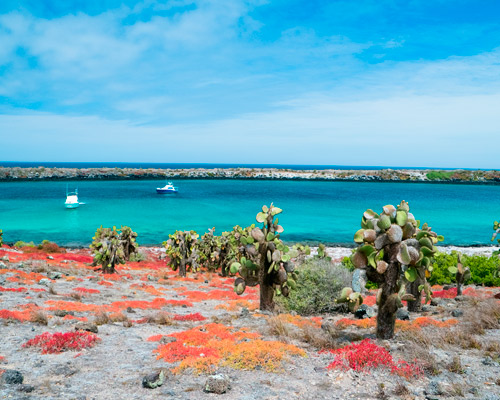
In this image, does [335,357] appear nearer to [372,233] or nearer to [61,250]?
[372,233]

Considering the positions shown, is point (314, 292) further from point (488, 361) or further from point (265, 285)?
point (488, 361)

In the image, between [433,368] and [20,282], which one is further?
[20,282]

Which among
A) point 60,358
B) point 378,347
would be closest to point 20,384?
point 60,358

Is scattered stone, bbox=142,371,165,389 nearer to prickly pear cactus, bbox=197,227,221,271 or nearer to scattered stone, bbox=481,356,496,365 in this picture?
scattered stone, bbox=481,356,496,365

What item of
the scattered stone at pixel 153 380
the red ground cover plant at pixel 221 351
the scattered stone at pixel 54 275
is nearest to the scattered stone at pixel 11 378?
the scattered stone at pixel 153 380

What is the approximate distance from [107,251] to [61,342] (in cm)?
1434

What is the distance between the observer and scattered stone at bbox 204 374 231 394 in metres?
6.07

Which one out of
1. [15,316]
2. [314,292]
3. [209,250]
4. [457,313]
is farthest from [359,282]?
[209,250]

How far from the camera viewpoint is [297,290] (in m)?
13.4

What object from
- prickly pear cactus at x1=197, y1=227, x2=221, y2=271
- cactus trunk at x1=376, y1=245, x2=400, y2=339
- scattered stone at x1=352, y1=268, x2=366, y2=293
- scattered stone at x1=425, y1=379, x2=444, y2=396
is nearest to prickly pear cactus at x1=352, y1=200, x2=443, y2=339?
cactus trunk at x1=376, y1=245, x2=400, y2=339

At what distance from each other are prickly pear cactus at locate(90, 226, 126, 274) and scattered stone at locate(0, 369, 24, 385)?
16.1 meters

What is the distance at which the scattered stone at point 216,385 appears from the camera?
6075mm

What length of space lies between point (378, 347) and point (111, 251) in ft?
59.7

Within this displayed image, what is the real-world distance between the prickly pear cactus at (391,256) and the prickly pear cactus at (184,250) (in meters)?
17.4
